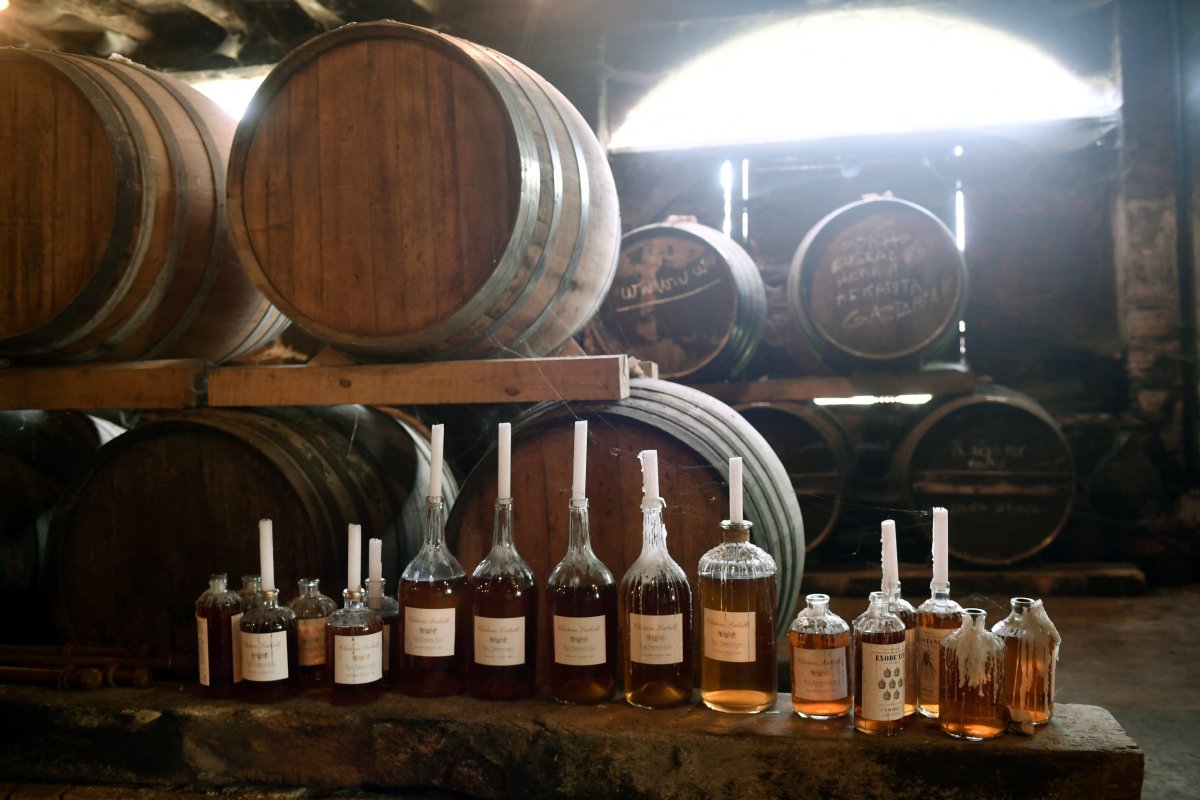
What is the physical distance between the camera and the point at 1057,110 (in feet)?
18.8

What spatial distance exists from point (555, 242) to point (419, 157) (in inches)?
13.7

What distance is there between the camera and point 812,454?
5.05 m

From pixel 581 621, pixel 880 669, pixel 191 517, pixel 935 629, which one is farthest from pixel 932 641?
pixel 191 517

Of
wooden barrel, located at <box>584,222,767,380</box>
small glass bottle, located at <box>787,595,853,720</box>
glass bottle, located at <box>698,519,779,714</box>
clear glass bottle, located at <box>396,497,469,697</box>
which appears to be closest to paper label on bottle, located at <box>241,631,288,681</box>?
clear glass bottle, located at <box>396,497,469,697</box>

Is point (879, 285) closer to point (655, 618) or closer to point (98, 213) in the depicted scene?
point (655, 618)

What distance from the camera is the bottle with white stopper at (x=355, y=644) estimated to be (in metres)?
1.89

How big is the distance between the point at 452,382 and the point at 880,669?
107 centimetres

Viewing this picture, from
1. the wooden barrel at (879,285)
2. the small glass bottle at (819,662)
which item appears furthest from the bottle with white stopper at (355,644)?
the wooden barrel at (879,285)

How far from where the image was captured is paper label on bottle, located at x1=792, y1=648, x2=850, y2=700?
5.66 ft

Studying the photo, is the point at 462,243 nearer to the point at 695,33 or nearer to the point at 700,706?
the point at 700,706

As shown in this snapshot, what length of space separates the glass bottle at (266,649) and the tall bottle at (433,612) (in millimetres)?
236

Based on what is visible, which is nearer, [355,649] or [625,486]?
[355,649]

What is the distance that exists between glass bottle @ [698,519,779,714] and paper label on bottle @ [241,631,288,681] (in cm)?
85

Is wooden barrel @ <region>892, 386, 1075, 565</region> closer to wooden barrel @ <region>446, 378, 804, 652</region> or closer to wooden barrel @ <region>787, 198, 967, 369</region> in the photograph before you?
wooden barrel @ <region>787, 198, 967, 369</region>
